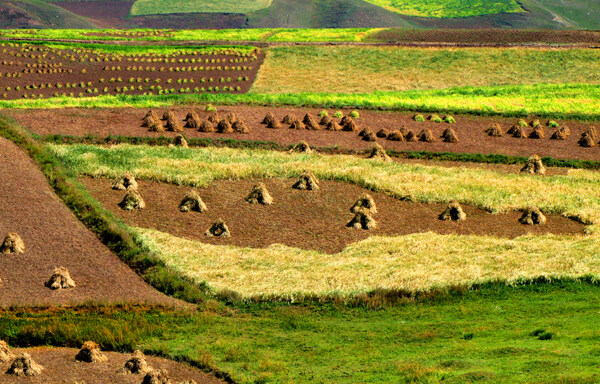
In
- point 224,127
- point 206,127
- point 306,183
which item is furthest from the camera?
point 224,127

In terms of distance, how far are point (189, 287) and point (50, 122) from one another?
36211 mm

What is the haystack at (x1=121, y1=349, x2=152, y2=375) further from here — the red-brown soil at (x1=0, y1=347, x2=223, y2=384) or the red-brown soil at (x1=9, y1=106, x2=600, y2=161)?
the red-brown soil at (x1=9, y1=106, x2=600, y2=161)

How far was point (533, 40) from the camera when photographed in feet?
427

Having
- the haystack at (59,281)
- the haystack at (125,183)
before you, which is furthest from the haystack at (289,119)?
the haystack at (59,281)

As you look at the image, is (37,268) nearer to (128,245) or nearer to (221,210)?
(128,245)

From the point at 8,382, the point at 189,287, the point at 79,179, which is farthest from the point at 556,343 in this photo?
the point at 79,179

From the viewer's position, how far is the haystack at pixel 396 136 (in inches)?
2643

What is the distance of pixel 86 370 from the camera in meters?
26.4

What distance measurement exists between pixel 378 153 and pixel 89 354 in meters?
36.3

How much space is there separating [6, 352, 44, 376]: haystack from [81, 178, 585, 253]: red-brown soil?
1674 centimetres

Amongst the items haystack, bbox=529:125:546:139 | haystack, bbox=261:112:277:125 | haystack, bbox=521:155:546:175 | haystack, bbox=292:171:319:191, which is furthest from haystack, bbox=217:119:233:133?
haystack, bbox=529:125:546:139

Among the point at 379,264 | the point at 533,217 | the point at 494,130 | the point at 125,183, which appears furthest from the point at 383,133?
the point at 379,264

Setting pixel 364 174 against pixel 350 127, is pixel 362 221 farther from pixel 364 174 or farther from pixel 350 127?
pixel 350 127

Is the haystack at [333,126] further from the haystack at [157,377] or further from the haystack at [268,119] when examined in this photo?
the haystack at [157,377]
